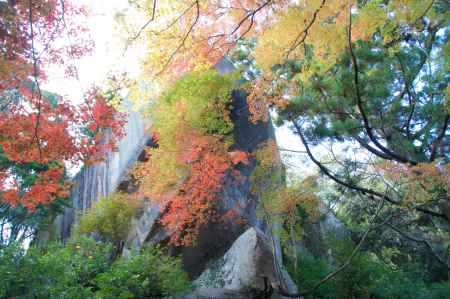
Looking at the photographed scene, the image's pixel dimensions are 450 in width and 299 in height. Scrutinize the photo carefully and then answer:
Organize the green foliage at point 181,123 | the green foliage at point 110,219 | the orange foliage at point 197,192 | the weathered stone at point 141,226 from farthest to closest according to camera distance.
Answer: the green foliage at point 110,219
the weathered stone at point 141,226
the green foliage at point 181,123
the orange foliage at point 197,192

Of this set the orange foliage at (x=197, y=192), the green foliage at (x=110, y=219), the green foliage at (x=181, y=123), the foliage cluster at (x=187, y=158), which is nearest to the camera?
the orange foliage at (x=197, y=192)

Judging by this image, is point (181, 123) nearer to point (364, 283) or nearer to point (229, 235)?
point (229, 235)

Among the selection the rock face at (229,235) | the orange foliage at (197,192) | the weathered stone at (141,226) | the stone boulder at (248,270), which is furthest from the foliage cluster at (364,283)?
the weathered stone at (141,226)

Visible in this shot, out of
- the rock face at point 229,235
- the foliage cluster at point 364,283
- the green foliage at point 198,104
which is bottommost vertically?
the foliage cluster at point 364,283

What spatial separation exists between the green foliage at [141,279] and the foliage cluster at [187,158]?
1.83m

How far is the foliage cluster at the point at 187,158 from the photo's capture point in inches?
307

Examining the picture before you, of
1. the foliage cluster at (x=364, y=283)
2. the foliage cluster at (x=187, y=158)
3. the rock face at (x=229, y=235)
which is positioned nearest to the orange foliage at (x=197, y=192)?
the foliage cluster at (x=187, y=158)

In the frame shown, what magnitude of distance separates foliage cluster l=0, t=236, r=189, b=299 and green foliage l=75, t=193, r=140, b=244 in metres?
1.64

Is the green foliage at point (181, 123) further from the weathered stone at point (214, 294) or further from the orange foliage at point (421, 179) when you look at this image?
the orange foliage at point (421, 179)

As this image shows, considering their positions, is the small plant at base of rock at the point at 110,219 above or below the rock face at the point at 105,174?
below

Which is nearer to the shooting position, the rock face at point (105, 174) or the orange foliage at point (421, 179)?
the orange foliage at point (421, 179)

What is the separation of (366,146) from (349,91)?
158cm

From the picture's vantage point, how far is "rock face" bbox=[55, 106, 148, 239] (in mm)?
10062

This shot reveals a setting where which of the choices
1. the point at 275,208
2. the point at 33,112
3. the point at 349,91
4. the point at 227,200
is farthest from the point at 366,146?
the point at 33,112
